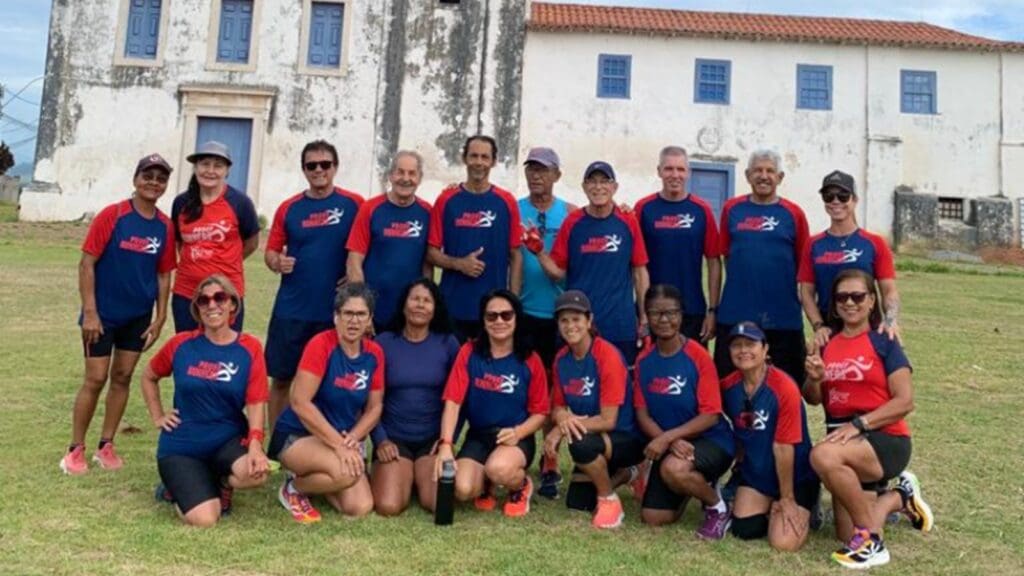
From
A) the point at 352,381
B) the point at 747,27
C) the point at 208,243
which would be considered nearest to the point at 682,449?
the point at 352,381

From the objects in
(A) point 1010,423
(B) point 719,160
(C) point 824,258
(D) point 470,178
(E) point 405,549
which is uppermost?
(B) point 719,160

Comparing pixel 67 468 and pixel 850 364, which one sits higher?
pixel 850 364

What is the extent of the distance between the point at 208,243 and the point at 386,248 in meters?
1.11

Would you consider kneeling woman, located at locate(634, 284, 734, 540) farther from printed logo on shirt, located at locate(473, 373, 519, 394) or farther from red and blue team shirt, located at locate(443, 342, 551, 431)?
printed logo on shirt, located at locate(473, 373, 519, 394)

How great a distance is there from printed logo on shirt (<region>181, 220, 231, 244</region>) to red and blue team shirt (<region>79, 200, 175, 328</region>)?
0.57ft

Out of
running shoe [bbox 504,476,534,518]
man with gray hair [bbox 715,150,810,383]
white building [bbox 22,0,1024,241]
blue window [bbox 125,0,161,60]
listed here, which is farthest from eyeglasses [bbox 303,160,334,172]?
blue window [bbox 125,0,161,60]

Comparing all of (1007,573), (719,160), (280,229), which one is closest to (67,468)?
(280,229)

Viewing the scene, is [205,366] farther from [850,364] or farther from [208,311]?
[850,364]

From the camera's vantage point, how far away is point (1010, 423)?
6.80 m

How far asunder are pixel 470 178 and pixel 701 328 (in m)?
1.77

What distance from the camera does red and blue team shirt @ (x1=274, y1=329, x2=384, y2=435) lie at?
4.53 m

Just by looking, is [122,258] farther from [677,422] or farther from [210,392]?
[677,422]

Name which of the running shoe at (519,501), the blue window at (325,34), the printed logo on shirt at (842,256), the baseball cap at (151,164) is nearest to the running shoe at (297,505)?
the running shoe at (519,501)

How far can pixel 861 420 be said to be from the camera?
4047 mm
